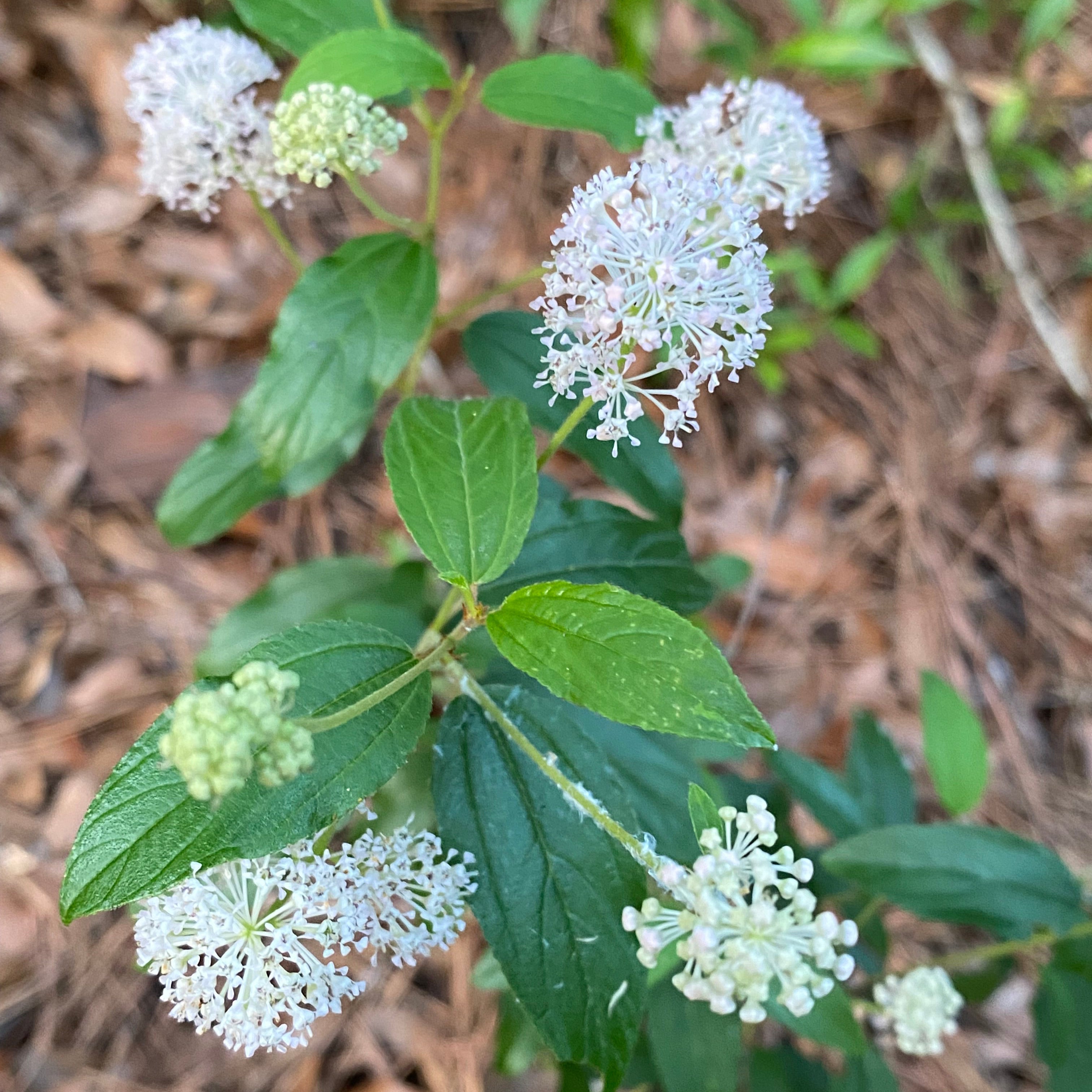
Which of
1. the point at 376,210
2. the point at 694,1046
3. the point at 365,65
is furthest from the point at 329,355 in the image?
the point at 694,1046

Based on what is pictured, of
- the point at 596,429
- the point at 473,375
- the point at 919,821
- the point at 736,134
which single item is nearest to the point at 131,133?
the point at 473,375

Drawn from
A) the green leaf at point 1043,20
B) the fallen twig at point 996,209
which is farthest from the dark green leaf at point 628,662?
the green leaf at point 1043,20

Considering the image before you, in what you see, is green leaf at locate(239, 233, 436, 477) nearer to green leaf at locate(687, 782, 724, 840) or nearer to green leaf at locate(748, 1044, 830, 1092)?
green leaf at locate(687, 782, 724, 840)

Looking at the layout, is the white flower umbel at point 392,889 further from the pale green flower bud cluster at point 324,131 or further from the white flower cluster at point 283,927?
the pale green flower bud cluster at point 324,131

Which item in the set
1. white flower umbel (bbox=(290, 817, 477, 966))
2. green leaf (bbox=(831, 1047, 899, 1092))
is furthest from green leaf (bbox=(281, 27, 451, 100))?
green leaf (bbox=(831, 1047, 899, 1092))

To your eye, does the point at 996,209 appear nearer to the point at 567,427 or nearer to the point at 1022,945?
the point at 1022,945

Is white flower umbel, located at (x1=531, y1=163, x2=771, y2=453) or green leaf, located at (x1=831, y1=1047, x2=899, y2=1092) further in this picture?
green leaf, located at (x1=831, y1=1047, x2=899, y2=1092)
